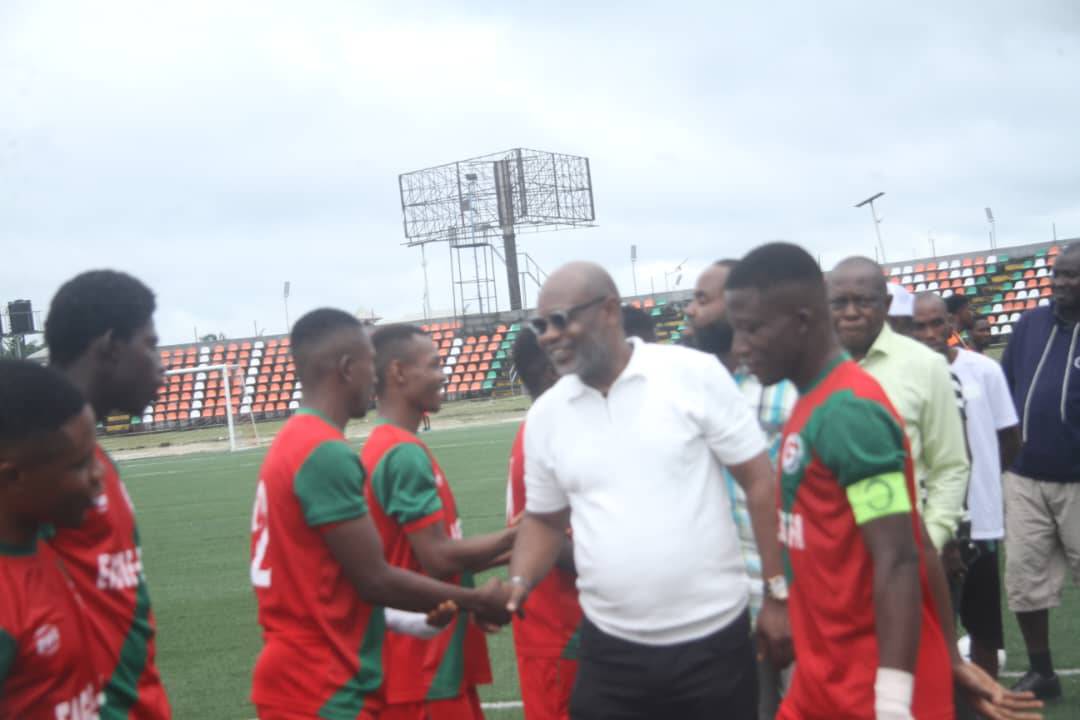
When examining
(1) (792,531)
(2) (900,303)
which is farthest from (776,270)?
(2) (900,303)

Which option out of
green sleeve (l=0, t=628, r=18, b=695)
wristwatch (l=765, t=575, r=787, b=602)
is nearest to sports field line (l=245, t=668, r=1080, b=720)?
wristwatch (l=765, t=575, r=787, b=602)

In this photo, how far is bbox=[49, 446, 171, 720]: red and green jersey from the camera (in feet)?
11.1

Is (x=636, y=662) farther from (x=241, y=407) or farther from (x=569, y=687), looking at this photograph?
(x=241, y=407)

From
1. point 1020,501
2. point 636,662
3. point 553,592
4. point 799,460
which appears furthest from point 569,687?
point 1020,501

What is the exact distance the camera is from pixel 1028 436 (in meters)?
7.30

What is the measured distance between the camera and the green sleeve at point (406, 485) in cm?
444

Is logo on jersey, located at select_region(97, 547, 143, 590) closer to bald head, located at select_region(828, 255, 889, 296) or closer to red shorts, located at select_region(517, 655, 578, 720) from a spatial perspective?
red shorts, located at select_region(517, 655, 578, 720)

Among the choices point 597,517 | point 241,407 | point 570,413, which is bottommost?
point 241,407

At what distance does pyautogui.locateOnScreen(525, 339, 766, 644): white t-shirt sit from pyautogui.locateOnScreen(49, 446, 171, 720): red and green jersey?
4.76 ft

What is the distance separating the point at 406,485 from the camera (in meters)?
4.46

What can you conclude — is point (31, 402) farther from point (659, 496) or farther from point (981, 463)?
point (981, 463)

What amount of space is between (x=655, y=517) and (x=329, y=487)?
1.07m

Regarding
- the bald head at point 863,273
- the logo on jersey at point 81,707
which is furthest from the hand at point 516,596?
the bald head at point 863,273

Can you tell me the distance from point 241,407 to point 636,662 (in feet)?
166
